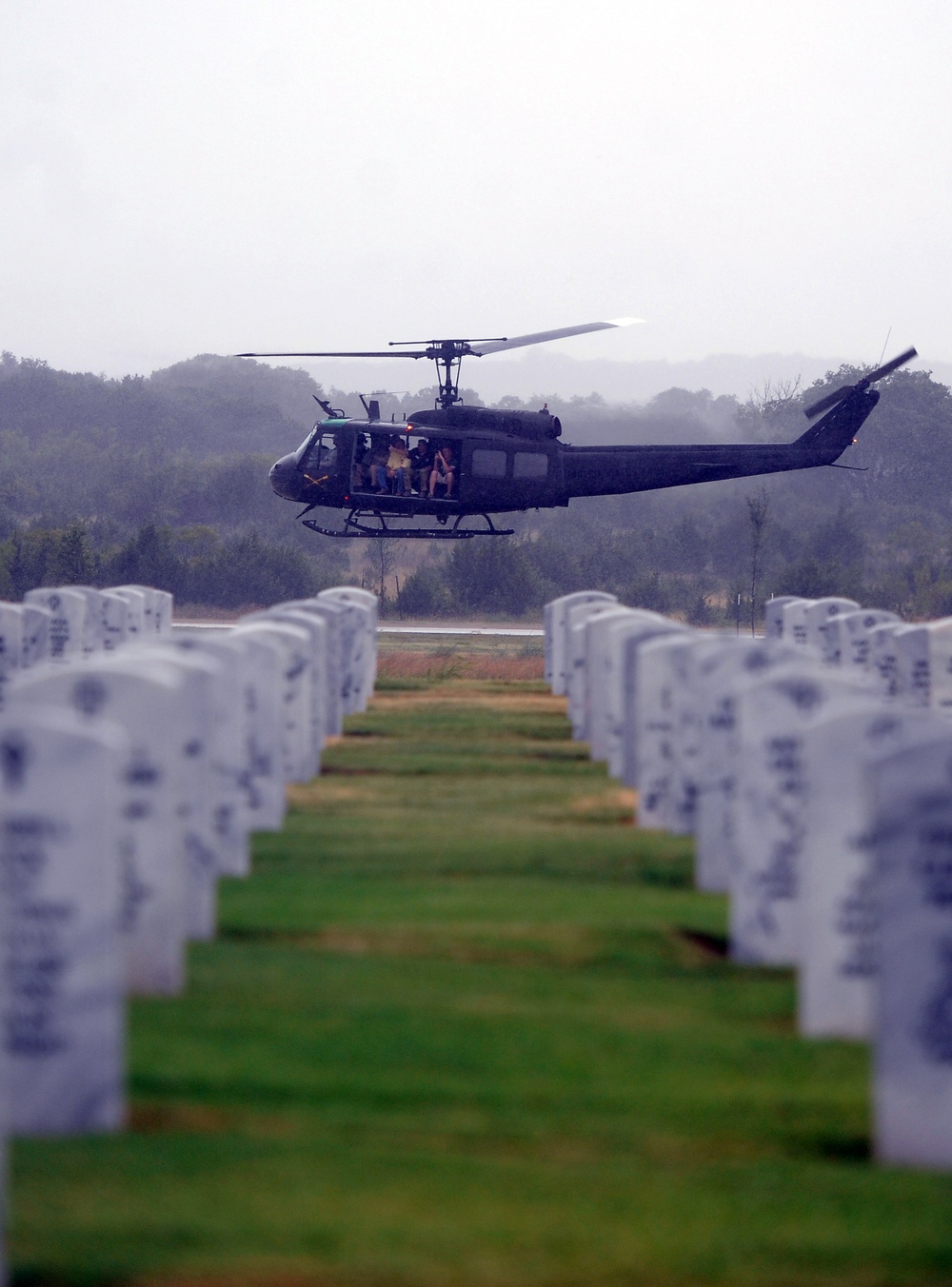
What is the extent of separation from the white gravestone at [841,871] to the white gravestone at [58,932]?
2924 mm

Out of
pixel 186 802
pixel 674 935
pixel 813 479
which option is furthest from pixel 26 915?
pixel 813 479

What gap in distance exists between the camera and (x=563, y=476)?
3350cm

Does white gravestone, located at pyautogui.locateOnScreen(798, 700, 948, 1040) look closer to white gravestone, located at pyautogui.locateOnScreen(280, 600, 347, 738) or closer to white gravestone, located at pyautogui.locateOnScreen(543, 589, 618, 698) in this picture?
white gravestone, located at pyautogui.locateOnScreen(280, 600, 347, 738)

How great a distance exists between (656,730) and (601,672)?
3.54 meters

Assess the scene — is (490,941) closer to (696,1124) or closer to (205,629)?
(696,1124)

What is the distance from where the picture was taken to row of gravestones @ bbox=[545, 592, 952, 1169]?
6.15m

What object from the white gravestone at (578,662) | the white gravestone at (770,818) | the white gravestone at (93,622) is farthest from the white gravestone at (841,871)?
the white gravestone at (93,622)

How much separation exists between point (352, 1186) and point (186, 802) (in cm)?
281

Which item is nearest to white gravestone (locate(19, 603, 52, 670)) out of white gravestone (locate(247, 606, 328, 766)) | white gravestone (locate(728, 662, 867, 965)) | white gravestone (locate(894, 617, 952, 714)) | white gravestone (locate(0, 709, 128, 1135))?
white gravestone (locate(247, 606, 328, 766))

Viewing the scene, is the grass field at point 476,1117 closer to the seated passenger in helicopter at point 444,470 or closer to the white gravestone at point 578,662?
the white gravestone at point 578,662

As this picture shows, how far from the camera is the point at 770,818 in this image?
8297 millimetres

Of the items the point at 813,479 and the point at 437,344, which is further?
the point at 813,479

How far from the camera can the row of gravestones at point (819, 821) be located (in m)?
6.15

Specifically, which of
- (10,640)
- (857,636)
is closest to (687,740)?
(857,636)
